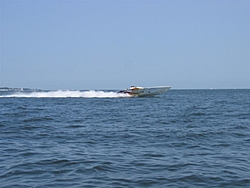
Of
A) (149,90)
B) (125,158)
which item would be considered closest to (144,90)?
(149,90)

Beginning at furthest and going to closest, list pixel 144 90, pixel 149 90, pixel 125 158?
pixel 149 90
pixel 144 90
pixel 125 158

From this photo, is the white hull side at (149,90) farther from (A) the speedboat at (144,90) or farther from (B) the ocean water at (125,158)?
(B) the ocean water at (125,158)

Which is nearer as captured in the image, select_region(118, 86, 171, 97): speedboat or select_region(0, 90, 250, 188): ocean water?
select_region(0, 90, 250, 188): ocean water

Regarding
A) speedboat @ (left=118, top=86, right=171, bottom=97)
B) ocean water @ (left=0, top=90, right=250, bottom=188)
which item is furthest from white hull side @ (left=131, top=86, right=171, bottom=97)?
ocean water @ (left=0, top=90, right=250, bottom=188)

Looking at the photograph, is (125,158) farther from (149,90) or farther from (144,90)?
(149,90)

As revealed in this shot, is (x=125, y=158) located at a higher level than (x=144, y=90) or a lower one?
lower

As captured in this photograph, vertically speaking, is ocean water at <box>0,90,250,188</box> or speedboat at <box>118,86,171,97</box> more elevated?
speedboat at <box>118,86,171,97</box>

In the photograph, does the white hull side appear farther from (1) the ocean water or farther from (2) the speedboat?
(1) the ocean water

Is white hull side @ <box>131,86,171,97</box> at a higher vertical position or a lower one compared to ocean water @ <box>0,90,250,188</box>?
higher

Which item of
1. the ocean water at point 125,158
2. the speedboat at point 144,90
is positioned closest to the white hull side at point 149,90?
the speedboat at point 144,90

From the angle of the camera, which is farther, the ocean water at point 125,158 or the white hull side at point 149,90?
the white hull side at point 149,90

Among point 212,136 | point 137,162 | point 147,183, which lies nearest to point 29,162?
point 137,162

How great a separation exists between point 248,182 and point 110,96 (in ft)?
183

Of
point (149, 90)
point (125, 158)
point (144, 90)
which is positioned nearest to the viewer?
point (125, 158)
